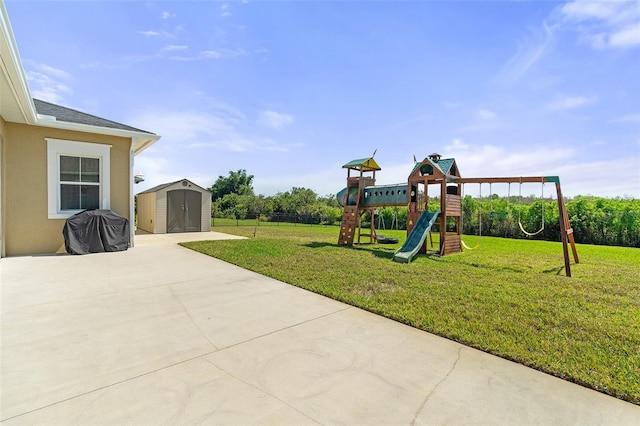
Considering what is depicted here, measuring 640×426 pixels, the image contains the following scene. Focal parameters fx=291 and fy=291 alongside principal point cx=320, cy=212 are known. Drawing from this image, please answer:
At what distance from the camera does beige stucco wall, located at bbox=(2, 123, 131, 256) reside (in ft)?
22.1

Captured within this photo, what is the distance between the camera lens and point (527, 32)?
6.48 meters

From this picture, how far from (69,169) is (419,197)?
32.0 feet

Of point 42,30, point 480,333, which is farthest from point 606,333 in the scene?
point 42,30

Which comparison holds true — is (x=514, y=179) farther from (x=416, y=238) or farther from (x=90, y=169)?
(x=90, y=169)

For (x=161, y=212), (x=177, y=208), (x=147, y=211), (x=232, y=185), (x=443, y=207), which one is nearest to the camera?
(x=443, y=207)

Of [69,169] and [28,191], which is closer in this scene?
[28,191]

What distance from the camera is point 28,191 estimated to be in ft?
22.8

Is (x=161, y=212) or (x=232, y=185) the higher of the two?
(x=232, y=185)

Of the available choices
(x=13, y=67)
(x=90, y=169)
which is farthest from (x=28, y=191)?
(x=13, y=67)

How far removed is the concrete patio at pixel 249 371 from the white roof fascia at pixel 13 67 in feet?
10.1

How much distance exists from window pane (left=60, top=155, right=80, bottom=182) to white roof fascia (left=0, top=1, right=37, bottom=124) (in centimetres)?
166

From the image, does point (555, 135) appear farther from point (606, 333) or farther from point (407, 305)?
point (407, 305)

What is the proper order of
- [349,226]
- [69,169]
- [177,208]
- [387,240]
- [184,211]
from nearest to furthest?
1. [69,169]
2. [349,226]
3. [387,240]
4. [177,208]
5. [184,211]

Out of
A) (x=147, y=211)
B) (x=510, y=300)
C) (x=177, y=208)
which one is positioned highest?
(x=177, y=208)
